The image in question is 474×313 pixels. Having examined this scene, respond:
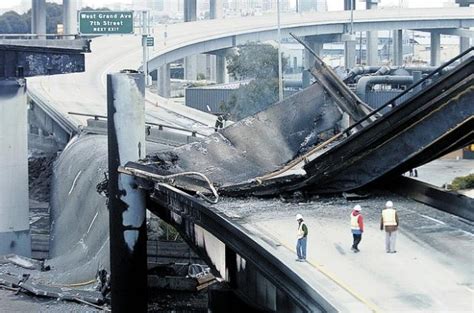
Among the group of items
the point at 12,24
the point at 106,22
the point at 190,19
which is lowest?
the point at 106,22

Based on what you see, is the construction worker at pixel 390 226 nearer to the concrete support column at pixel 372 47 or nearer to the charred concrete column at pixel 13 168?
the charred concrete column at pixel 13 168

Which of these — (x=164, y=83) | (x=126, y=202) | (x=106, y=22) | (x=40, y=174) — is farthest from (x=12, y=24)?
(x=126, y=202)

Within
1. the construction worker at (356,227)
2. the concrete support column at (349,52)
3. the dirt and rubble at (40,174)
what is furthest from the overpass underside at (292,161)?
the concrete support column at (349,52)

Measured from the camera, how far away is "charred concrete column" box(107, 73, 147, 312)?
23594mm

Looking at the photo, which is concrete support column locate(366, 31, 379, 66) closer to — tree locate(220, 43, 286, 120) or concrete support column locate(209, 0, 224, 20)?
concrete support column locate(209, 0, 224, 20)

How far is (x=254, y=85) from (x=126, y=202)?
4467 centimetres

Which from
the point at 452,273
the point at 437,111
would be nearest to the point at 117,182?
the point at 437,111

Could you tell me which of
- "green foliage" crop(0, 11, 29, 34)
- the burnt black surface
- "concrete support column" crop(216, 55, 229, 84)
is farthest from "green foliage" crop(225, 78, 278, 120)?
"green foliage" crop(0, 11, 29, 34)

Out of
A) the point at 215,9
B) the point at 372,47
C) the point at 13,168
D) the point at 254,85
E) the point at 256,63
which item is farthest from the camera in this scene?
the point at 215,9

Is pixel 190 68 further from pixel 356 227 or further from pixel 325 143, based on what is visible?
pixel 356 227

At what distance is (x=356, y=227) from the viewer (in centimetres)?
1535

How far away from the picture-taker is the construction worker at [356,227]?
15234mm

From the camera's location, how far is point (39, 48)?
42375mm

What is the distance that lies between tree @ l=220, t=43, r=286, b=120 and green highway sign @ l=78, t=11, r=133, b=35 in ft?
35.8
